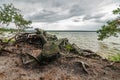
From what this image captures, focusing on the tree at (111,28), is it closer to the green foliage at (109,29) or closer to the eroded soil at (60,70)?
the green foliage at (109,29)

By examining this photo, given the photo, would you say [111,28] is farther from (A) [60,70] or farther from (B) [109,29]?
(A) [60,70]

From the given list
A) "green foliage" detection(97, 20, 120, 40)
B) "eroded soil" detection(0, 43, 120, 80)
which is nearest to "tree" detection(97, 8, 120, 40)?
"green foliage" detection(97, 20, 120, 40)

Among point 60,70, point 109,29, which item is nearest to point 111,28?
point 109,29

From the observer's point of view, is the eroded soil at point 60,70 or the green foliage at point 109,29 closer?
the eroded soil at point 60,70

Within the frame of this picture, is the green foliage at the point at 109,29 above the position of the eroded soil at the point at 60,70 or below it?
above

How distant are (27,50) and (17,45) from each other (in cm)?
159

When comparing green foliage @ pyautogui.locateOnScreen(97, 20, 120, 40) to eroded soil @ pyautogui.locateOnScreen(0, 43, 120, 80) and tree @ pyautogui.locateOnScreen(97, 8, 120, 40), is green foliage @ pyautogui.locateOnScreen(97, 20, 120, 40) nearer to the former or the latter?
tree @ pyautogui.locateOnScreen(97, 8, 120, 40)

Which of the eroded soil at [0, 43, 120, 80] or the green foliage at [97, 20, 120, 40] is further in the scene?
the green foliage at [97, 20, 120, 40]

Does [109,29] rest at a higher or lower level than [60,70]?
higher

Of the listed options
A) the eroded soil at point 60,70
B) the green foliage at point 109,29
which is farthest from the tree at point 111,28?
the eroded soil at point 60,70

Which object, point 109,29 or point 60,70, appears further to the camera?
point 109,29

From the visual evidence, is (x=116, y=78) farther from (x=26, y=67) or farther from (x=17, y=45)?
(x=17, y=45)

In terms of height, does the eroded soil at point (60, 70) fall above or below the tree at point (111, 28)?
below

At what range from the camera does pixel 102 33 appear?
35.4 ft
